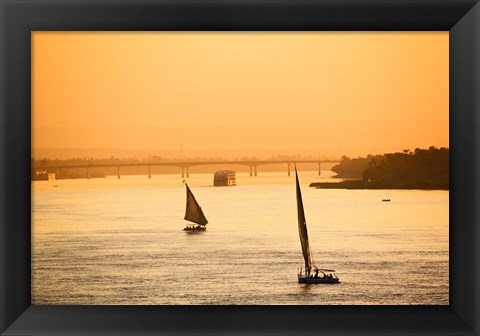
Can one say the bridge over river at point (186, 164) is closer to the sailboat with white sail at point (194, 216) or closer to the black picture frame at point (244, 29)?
the sailboat with white sail at point (194, 216)

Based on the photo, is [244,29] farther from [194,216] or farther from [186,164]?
[194,216]

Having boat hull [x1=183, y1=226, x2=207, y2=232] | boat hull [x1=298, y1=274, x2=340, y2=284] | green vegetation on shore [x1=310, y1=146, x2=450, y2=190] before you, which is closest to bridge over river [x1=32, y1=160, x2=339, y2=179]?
green vegetation on shore [x1=310, y1=146, x2=450, y2=190]

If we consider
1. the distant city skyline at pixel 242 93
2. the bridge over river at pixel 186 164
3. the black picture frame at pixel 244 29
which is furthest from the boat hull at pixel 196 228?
the black picture frame at pixel 244 29

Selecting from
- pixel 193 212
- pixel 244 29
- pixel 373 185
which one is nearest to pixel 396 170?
pixel 373 185

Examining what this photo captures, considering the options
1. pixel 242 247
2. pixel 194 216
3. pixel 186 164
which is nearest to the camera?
pixel 186 164

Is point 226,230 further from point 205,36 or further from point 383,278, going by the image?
point 205,36

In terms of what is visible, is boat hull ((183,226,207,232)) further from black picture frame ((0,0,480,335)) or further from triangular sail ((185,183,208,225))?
black picture frame ((0,0,480,335))

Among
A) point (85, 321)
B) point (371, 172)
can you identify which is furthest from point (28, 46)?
point (371, 172)

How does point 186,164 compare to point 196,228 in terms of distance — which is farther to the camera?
point 196,228

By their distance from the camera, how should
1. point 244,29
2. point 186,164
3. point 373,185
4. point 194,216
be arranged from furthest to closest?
point 194,216 → point 186,164 → point 373,185 → point 244,29
